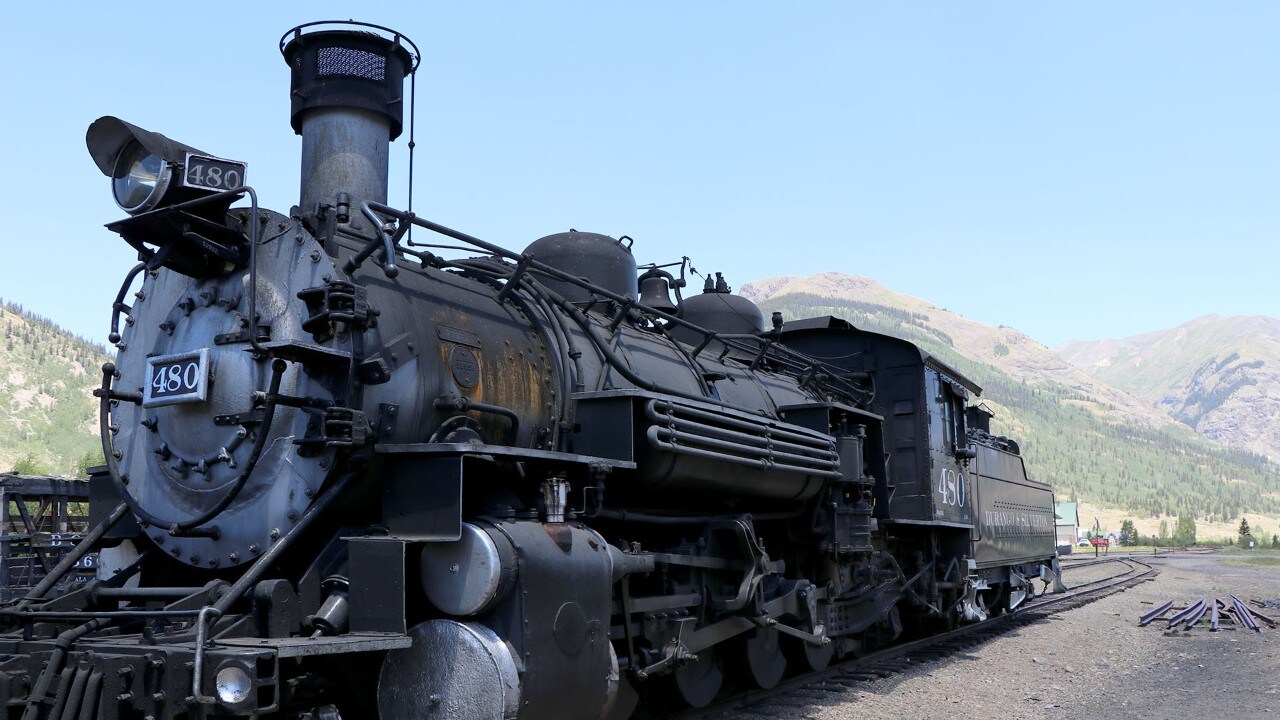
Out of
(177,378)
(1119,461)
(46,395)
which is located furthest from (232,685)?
(1119,461)

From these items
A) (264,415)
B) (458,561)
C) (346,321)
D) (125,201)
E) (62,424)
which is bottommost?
(458,561)

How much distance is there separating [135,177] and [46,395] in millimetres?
72227

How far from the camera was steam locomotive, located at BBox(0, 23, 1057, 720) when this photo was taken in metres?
4.37

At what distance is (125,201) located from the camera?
200 inches

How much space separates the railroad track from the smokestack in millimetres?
3925

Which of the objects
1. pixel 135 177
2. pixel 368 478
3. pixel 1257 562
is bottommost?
pixel 1257 562

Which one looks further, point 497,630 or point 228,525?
point 228,525

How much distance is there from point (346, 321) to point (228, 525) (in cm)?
114

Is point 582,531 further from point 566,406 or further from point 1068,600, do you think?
point 1068,600

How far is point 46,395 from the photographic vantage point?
222 ft

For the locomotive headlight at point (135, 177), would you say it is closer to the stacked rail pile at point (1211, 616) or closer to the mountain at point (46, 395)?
the stacked rail pile at point (1211, 616)

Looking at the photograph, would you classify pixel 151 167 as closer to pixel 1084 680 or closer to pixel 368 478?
pixel 368 478

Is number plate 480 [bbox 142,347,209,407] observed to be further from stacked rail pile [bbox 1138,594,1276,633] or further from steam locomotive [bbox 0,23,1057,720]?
stacked rail pile [bbox 1138,594,1276,633]

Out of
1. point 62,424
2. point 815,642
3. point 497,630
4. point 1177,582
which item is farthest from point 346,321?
point 62,424
